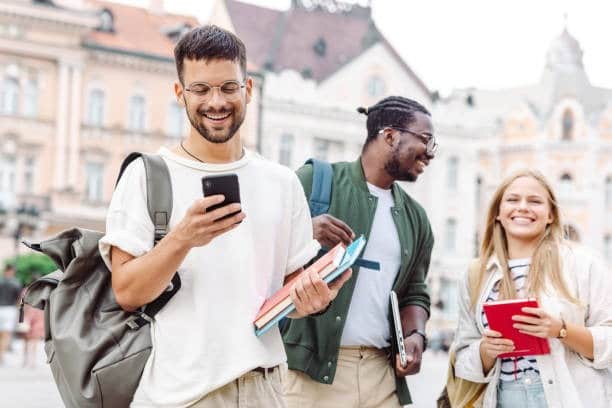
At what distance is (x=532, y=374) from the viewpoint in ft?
12.8

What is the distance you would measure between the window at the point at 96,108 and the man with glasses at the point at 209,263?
113ft

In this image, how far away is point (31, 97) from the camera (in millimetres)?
35312

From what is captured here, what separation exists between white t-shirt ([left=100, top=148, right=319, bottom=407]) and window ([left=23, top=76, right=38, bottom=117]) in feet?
109

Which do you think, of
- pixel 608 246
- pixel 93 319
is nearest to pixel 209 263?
pixel 93 319

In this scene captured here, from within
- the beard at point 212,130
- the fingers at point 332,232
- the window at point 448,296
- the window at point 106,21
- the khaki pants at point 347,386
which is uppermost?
the window at point 106,21

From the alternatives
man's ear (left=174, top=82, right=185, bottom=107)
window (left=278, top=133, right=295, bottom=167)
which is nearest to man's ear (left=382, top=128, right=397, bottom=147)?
man's ear (left=174, top=82, right=185, bottom=107)

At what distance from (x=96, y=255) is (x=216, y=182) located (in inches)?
20.4

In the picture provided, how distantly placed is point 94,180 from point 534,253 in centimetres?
3361

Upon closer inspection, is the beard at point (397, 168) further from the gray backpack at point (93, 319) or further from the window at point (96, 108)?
the window at point (96, 108)

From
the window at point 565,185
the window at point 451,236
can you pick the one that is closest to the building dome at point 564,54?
the window at point 565,185

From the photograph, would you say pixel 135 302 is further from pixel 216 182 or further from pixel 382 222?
pixel 382 222

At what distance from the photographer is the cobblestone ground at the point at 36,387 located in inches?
441

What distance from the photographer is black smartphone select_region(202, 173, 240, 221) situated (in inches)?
102

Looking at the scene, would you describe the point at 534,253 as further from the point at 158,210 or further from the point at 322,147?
the point at 322,147
